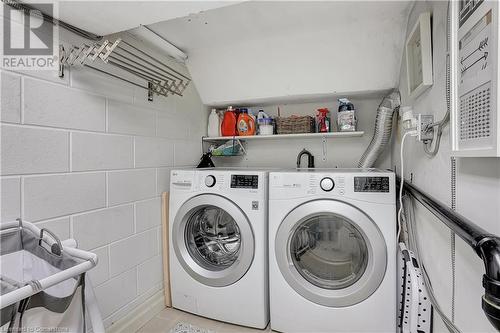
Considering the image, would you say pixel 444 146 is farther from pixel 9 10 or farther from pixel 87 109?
pixel 9 10

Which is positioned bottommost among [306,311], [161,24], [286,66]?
[306,311]

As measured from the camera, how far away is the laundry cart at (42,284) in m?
0.68

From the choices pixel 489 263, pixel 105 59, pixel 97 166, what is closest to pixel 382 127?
pixel 489 263

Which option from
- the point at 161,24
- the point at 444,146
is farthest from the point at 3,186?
the point at 444,146

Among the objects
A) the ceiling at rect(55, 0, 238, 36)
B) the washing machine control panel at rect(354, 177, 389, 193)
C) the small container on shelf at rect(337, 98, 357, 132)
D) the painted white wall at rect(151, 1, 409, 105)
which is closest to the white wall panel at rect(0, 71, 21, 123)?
the ceiling at rect(55, 0, 238, 36)

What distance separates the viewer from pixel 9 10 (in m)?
1.00

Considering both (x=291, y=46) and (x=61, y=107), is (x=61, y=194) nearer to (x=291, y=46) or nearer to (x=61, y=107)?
(x=61, y=107)

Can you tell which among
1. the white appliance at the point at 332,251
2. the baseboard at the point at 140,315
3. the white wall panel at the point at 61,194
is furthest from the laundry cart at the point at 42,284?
the white appliance at the point at 332,251

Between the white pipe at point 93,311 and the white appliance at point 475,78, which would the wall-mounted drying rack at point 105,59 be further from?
the white appliance at point 475,78

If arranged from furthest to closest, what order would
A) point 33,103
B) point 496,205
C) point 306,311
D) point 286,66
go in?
1. point 286,66
2. point 306,311
3. point 33,103
4. point 496,205

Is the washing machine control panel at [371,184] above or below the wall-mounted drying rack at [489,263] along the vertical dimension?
above

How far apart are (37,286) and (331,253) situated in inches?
57.0

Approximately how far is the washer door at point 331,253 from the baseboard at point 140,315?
949mm

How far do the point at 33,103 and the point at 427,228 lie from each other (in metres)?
1.85
